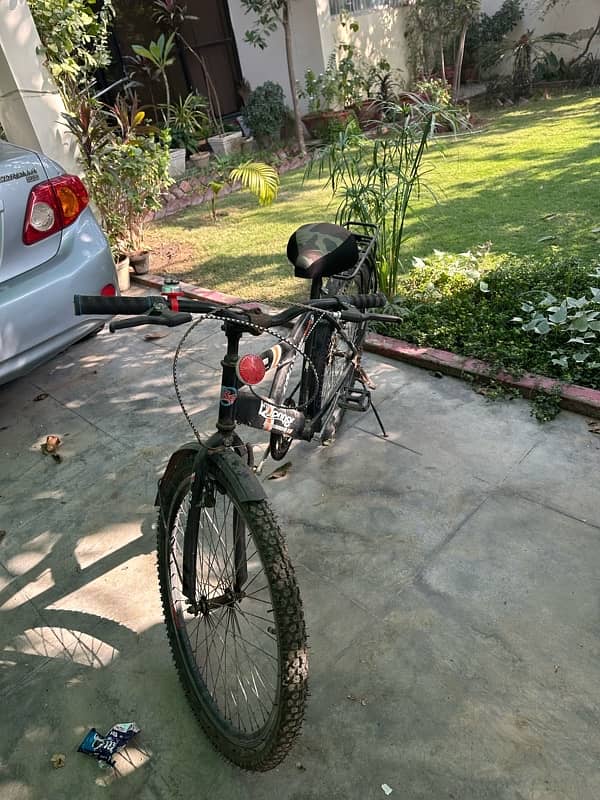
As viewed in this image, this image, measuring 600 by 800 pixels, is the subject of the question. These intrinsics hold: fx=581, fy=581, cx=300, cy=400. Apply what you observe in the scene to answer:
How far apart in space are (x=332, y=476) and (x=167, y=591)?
1071mm

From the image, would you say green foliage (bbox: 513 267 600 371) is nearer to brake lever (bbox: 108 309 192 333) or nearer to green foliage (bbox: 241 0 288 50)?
brake lever (bbox: 108 309 192 333)

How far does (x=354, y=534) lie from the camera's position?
8.07ft

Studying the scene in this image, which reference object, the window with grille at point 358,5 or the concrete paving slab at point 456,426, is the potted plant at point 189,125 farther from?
the concrete paving slab at point 456,426

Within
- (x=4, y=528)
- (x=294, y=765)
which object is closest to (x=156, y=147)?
(x=4, y=528)

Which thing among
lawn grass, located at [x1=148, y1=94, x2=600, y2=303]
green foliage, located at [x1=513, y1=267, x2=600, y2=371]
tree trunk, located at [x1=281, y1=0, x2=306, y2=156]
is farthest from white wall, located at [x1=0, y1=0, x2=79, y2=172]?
tree trunk, located at [x1=281, y1=0, x2=306, y2=156]

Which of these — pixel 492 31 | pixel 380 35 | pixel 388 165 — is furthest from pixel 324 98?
pixel 388 165

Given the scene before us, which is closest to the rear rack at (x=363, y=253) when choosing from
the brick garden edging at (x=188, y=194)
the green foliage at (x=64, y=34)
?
the green foliage at (x=64, y=34)

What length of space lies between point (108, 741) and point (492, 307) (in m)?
3.31

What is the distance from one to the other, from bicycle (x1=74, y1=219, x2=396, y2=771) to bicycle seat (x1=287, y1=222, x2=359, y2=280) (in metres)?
0.02

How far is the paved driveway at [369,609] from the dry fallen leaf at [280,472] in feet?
0.20

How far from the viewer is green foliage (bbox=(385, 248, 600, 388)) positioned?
10.9 ft

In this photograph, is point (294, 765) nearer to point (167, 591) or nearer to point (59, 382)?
point (167, 591)

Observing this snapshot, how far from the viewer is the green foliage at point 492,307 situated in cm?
331

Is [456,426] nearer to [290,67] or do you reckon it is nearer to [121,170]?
[121,170]
